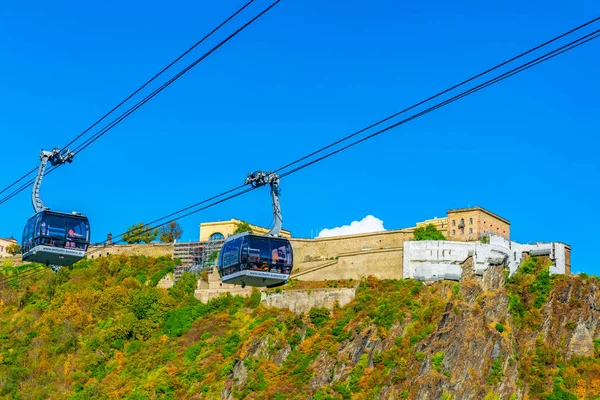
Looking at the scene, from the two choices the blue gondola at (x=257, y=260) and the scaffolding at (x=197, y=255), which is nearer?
the blue gondola at (x=257, y=260)

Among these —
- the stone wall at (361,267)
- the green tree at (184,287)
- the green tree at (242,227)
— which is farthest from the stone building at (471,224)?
the green tree at (184,287)

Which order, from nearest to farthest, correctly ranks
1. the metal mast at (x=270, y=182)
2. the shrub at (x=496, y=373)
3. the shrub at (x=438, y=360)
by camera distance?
1. the metal mast at (x=270, y=182)
2. the shrub at (x=438, y=360)
3. the shrub at (x=496, y=373)

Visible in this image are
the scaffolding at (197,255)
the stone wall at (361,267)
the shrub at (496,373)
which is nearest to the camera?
the shrub at (496,373)

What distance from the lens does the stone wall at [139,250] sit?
106 meters

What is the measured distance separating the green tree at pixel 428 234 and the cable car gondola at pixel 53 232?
51468 mm

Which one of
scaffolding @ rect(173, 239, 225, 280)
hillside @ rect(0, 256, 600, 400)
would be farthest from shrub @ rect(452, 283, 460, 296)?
scaffolding @ rect(173, 239, 225, 280)

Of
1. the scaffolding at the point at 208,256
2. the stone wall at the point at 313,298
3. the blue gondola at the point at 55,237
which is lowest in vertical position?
the blue gondola at the point at 55,237

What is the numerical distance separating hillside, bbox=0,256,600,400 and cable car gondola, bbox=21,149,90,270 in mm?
37443

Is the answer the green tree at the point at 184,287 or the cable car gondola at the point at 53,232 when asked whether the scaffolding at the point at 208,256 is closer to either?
the green tree at the point at 184,287

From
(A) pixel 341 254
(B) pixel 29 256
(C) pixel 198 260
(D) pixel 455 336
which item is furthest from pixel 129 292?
(B) pixel 29 256

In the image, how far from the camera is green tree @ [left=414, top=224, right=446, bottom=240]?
3551 inches

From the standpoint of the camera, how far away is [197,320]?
89625mm

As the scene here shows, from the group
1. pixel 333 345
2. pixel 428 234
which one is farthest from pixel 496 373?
pixel 428 234

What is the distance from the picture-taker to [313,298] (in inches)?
3376
